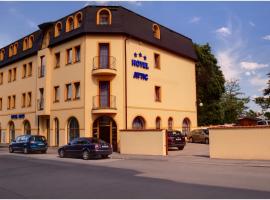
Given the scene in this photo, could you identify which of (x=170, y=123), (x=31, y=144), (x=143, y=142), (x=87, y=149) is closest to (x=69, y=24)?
(x=31, y=144)

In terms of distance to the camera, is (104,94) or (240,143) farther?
(104,94)

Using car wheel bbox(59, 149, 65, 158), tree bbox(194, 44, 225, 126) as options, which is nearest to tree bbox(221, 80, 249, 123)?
tree bbox(194, 44, 225, 126)

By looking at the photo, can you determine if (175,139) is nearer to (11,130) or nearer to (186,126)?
(186,126)

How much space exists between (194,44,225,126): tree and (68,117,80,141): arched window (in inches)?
750

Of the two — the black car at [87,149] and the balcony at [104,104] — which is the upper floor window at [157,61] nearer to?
the balcony at [104,104]

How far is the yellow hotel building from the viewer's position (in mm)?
27219

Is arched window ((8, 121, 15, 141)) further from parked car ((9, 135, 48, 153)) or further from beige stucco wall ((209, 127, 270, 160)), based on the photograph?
beige stucco wall ((209, 127, 270, 160))

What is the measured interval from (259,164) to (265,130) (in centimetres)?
289

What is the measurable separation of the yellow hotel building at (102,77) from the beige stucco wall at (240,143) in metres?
9.07

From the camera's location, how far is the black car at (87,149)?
20.9 m

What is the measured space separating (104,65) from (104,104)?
10.6 feet

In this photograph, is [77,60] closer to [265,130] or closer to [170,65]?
[170,65]

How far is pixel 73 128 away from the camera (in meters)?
28.6

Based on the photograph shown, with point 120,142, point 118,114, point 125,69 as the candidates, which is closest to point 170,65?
point 125,69
